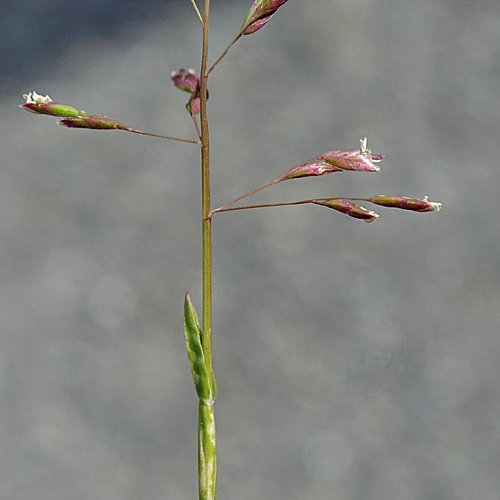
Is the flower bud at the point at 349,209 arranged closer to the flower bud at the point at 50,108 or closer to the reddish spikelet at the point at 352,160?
the reddish spikelet at the point at 352,160

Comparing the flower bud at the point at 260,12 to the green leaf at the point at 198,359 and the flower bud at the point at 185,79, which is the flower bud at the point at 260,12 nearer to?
the flower bud at the point at 185,79

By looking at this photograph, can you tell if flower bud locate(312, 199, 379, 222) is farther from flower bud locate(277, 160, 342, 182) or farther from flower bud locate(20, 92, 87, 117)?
flower bud locate(20, 92, 87, 117)

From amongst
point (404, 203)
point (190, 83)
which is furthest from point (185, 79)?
point (404, 203)

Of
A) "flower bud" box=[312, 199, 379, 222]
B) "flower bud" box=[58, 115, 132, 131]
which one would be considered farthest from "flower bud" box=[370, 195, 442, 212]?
"flower bud" box=[58, 115, 132, 131]

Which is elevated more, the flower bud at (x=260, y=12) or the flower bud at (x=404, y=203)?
the flower bud at (x=260, y=12)

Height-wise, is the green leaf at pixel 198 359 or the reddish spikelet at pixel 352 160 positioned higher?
the reddish spikelet at pixel 352 160

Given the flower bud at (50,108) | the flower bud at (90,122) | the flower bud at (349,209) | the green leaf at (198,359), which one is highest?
the flower bud at (50,108)

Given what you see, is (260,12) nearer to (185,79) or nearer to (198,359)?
(185,79)

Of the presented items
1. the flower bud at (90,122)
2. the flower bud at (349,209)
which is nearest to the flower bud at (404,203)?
the flower bud at (349,209)

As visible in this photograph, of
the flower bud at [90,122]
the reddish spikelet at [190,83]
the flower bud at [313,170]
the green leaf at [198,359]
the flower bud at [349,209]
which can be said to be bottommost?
the green leaf at [198,359]
